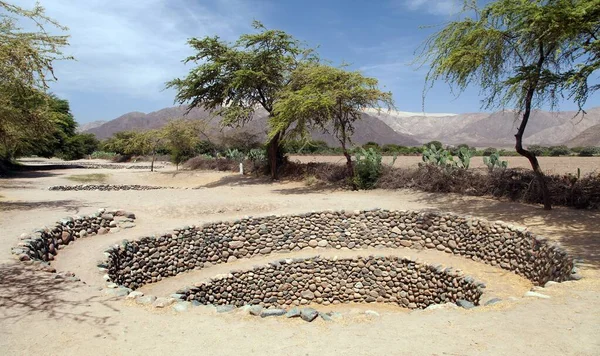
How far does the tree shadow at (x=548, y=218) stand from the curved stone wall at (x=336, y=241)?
0.44 m

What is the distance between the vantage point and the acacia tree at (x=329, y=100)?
15.9 meters

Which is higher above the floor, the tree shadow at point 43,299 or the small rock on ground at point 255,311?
the tree shadow at point 43,299

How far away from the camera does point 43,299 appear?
5.19 metres

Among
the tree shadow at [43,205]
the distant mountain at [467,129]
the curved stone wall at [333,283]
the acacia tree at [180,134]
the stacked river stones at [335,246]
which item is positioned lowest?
the curved stone wall at [333,283]

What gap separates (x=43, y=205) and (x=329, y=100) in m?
10.5

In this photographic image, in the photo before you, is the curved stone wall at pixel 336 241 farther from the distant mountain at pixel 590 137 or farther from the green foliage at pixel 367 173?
the distant mountain at pixel 590 137

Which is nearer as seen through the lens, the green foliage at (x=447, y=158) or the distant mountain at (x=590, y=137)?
the green foliage at (x=447, y=158)

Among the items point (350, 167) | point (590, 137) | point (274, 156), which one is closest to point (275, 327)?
point (350, 167)

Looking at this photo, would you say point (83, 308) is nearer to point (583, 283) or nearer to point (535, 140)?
point (583, 283)

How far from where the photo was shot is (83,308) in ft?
16.3

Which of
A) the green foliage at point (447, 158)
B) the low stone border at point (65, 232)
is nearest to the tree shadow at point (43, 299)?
the low stone border at point (65, 232)

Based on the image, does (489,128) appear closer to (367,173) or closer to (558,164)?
(558,164)

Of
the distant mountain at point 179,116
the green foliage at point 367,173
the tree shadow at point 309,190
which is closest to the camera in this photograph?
the green foliage at point 367,173

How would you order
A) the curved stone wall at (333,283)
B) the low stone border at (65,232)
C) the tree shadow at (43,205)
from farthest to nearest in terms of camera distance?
the tree shadow at (43,205) < the curved stone wall at (333,283) < the low stone border at (65,232)
